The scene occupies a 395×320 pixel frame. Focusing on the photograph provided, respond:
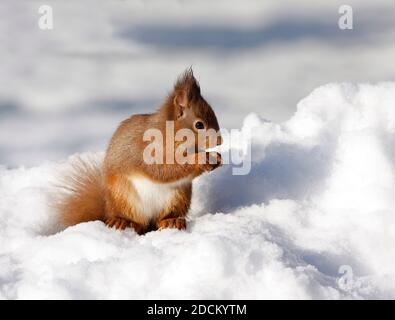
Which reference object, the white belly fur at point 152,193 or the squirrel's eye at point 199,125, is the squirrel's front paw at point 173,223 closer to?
the white belly fur at point 152,193

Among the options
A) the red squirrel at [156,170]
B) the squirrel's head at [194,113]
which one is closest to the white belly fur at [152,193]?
the red squirrel at [156,170]

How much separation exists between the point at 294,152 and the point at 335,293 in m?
1.68

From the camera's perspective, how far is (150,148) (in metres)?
3.48

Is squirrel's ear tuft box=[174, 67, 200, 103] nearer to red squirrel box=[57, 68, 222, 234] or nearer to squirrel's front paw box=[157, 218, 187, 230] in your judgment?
red squirrel box=[57, 68, 222, 234]

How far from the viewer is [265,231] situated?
10.4 ft

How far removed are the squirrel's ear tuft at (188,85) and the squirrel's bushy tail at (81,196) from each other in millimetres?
683

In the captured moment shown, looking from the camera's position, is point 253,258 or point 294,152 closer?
point 253,258

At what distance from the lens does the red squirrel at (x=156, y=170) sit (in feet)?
11.3

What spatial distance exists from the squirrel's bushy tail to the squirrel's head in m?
0.62

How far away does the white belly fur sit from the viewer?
3.50m

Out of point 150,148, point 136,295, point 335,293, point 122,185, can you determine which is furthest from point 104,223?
point 335,293

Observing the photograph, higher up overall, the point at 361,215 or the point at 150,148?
the point at 150,148

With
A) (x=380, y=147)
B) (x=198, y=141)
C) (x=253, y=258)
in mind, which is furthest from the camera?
(x=380, y=147)
